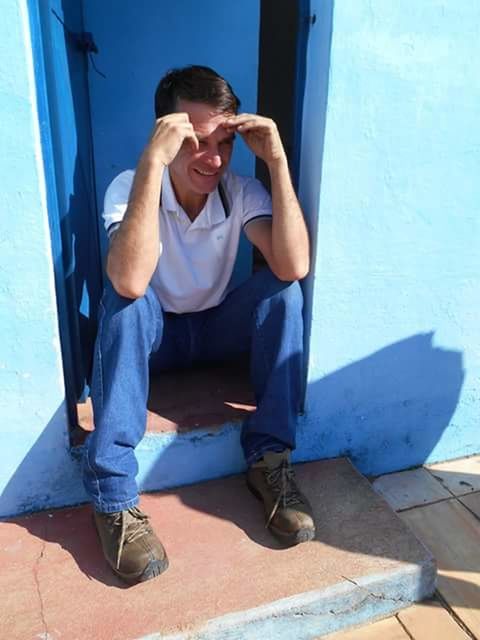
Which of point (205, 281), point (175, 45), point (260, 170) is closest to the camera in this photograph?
point (205, 281)

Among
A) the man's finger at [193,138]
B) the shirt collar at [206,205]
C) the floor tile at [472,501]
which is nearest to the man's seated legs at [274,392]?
the shirt collar at [206,205]

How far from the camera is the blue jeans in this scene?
5.53 feet

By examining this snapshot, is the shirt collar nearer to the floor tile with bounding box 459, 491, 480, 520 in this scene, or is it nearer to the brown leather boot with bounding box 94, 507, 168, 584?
the brown leather boot with bounding box 94, 507, 168, 584

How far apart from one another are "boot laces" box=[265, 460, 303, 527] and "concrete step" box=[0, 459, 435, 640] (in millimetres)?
102

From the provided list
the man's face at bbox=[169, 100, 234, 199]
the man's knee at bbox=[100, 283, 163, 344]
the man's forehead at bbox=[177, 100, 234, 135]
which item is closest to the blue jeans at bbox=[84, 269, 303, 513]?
the man's knee at bbox=[100, 283, 163, 344]

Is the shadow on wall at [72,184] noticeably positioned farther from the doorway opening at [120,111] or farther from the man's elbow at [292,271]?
the man's elbow at [292,271]

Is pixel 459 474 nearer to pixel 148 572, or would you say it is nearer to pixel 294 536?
pixel 294 536

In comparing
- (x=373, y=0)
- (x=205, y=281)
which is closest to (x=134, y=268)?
(x=205, y=281)

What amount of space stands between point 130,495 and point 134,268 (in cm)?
70

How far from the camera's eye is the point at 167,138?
1636 millimetres

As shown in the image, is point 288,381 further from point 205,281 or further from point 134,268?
point 134,268

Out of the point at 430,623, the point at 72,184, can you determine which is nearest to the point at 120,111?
the point at 72,184

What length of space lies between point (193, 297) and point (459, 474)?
4.43ft

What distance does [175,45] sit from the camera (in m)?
2.49
